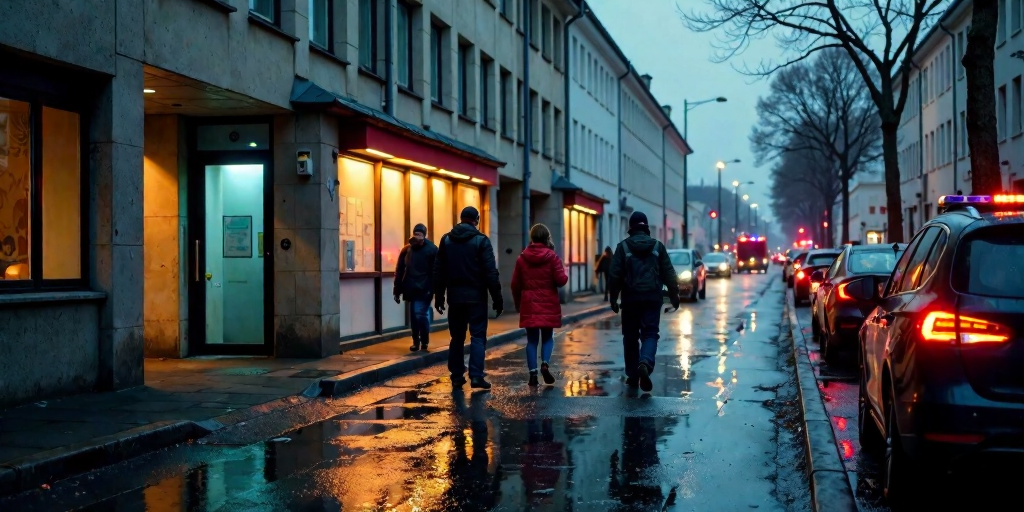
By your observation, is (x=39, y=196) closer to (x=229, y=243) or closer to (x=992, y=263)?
(x=229, y=243)

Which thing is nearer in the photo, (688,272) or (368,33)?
(368,33)

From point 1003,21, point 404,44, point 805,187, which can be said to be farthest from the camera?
point 805,187

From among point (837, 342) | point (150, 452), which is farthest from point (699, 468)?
point (837, 342)

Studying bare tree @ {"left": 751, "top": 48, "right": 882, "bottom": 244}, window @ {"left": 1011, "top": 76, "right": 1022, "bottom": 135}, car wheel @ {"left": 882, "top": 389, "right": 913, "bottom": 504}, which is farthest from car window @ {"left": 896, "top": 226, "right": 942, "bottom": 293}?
bare tree @ {"left": 751, "top": 48, "right": 882, "bottom": 244}

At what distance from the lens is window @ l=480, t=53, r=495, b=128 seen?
25062 mm

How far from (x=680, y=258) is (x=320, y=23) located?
64.6 ft

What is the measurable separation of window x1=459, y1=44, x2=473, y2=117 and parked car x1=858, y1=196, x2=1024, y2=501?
18.0m

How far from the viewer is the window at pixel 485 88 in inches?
987

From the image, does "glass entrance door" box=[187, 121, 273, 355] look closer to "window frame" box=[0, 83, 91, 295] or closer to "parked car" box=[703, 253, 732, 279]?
"window frame" box=[0, 83, 91, 295]

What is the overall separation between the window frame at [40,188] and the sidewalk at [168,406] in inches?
42.4

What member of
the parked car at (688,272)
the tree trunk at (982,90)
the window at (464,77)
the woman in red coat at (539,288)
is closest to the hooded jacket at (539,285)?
the woman in red coat at (539,288)

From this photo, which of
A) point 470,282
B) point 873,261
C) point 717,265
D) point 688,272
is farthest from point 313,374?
point 717,265

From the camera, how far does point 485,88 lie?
25.2 m

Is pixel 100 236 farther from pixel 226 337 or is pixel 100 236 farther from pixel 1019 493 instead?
pixel 1019 493
